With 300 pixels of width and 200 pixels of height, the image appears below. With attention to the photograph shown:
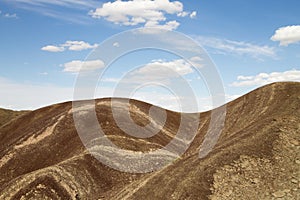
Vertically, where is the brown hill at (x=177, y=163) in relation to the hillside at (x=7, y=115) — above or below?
below

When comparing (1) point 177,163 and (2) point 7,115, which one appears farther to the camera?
(2) point 7,115

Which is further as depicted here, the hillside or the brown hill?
the hillside

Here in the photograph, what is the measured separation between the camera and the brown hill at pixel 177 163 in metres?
32.7

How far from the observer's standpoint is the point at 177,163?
136 ft

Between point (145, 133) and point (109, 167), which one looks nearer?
point (109, 167)

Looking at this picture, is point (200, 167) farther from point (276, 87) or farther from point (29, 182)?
point (276, 87)

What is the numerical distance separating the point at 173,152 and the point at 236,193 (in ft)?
101

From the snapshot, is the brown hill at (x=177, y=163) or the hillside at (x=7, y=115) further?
the hillside at (x=7, y=115)

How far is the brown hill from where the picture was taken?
32.7 meters

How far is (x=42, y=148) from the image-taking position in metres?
62.7

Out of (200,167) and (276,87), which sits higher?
(276,87)

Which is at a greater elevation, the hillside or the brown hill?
the hillside

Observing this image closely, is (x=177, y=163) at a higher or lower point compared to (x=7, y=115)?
lower

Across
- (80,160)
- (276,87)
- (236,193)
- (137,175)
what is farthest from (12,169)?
(276,87)
